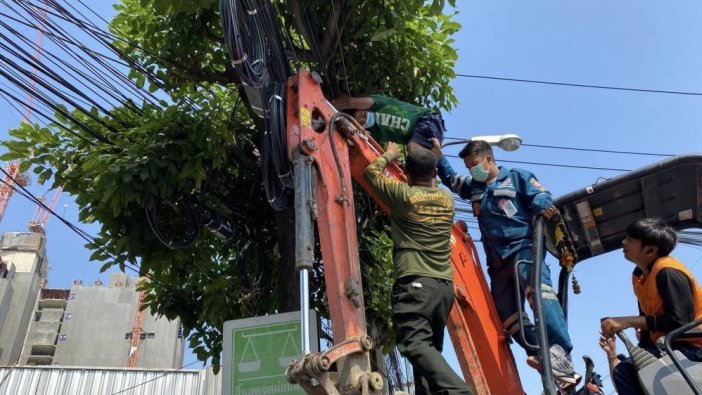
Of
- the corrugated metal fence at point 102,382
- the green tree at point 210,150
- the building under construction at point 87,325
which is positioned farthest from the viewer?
the building under construction at point 87,325

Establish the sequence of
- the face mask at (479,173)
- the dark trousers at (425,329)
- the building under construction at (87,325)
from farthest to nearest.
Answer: the building under construction at (87,325), the face mask at (479,173), the dark trousers at (425,329)

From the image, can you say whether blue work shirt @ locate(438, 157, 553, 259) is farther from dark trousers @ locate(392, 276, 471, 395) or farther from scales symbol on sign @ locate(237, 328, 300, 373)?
scales symbol on sign @ locate(237, 328, 300, 373)

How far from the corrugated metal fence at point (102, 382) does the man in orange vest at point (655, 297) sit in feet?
61.9

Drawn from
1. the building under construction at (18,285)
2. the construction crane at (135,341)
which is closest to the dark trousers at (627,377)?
the construction crane at (135,341)

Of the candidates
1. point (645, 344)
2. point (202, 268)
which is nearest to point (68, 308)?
point (202, 268)

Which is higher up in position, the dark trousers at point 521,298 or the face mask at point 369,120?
the face mask at point 369,120

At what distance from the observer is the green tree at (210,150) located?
576 cm

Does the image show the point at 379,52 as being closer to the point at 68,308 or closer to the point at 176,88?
the point at 176,88

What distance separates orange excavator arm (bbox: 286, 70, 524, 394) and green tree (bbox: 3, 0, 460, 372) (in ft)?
4.41

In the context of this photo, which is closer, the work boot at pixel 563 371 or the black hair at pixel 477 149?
the work boot at pixel 563 371

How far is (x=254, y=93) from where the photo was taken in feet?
17.5

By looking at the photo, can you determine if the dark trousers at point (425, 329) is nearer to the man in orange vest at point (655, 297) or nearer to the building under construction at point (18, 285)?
the man in orange vest at point (655, 297)

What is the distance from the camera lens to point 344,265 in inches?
141

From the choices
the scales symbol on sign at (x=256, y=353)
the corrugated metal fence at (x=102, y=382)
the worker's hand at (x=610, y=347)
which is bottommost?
the worker's hand at (x=610, y=347)
